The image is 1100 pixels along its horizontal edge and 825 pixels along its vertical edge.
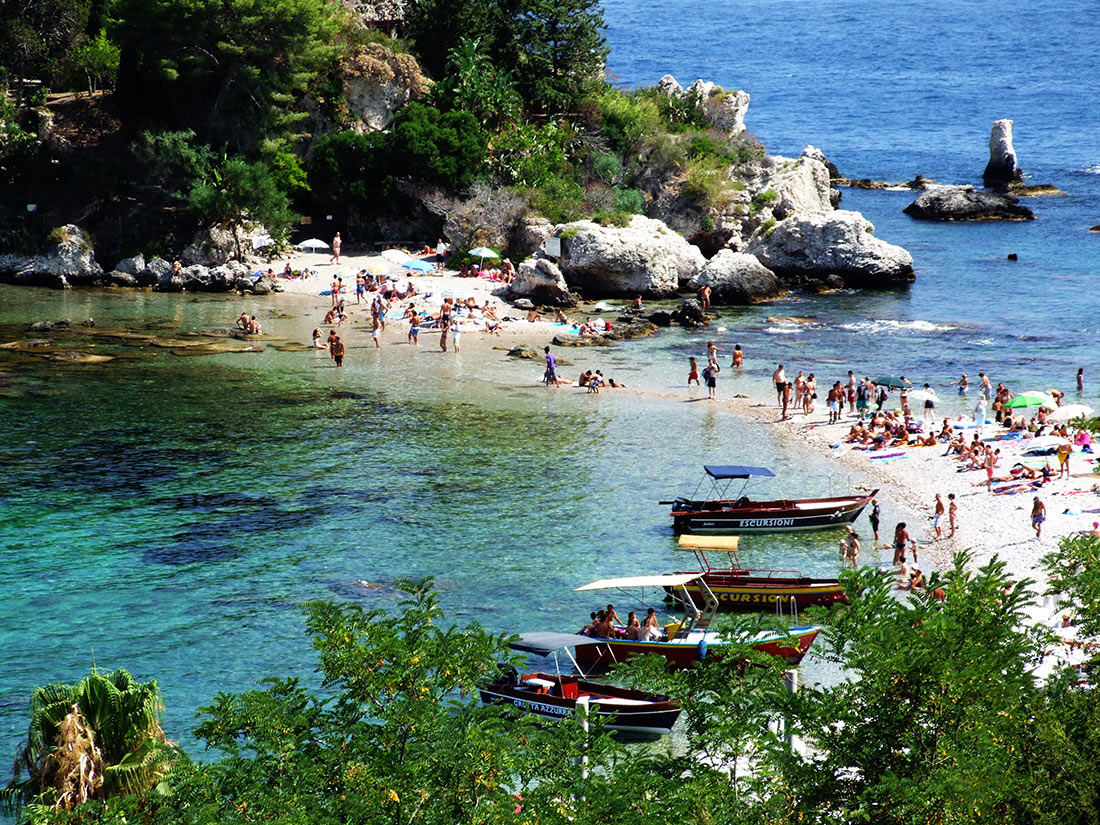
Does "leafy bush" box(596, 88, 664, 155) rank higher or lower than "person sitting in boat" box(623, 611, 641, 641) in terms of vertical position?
higher

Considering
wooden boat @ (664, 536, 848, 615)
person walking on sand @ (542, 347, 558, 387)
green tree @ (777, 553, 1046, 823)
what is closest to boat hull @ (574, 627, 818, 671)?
→ wooden boat @ (664, 536, 848, 615)

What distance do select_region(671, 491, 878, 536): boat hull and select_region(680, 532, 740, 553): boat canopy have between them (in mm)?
1670

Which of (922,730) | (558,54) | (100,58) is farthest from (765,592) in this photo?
(558,54)

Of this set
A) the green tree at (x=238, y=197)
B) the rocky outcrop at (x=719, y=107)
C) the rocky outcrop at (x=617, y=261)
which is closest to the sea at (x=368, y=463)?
the green tree at (x=238, y=197)

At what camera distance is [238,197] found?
58375 millimetres

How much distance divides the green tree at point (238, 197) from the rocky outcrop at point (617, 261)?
1533cm

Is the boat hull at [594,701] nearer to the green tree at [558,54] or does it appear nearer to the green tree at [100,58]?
the green tree at [100,58]

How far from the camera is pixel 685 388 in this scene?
42.5 m

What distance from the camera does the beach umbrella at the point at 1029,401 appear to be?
36.8 m

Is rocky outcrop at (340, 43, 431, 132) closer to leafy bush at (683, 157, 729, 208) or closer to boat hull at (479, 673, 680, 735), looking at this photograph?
leafy bush at (683, 157, 729, 208)

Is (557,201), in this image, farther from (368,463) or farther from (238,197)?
(368,463)

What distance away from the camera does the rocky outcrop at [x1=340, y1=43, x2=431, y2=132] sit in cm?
6512

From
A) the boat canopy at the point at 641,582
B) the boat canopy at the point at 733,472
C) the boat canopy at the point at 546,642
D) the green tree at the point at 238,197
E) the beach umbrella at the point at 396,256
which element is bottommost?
the boat canopy at the point at 546,642

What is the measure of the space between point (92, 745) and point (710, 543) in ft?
56.3
